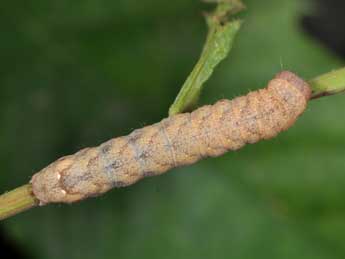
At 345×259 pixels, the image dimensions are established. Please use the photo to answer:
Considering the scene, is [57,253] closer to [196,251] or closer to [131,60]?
[196,251]

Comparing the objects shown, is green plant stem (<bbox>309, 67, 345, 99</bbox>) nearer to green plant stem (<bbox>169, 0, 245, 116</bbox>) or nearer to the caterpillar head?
the caterpillar head

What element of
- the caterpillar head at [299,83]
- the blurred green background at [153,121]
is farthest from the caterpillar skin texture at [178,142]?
the blurred green background at [153,121]

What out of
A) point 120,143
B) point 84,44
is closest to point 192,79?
point 120,143

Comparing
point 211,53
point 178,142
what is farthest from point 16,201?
point 211,53

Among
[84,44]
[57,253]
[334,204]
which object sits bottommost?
[334,204]

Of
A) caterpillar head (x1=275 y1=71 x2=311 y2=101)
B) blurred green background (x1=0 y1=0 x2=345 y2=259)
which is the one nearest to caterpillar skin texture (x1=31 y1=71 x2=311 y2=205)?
caterpillar head (x1=275 y1=71 x2=311 y2=101)

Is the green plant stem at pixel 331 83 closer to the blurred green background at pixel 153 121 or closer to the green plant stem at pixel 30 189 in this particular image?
the green plant stem at pixel 30 189
